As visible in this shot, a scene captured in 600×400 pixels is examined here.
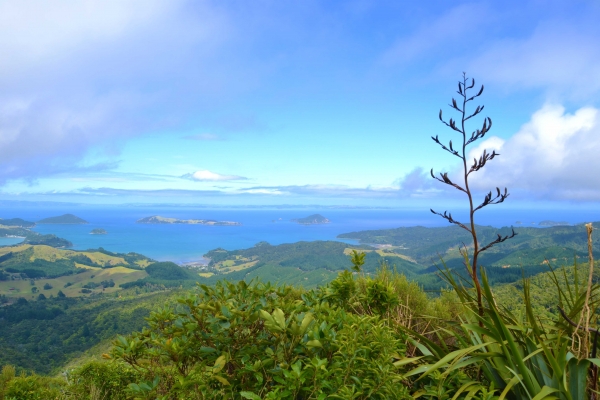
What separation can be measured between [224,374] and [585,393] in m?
1.87

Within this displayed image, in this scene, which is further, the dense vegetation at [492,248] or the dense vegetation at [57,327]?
the dense vegetation at [492,248]

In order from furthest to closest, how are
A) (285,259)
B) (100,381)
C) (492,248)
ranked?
(285,259) → (492,248) → (100,381)

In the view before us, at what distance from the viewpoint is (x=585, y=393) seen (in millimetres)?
1902

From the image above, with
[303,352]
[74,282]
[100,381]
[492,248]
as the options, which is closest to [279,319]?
[303,352]

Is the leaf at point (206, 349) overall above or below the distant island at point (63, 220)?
above

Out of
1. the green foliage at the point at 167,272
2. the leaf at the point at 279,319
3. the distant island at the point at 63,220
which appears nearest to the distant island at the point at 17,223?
the distant island at the point at 63,220

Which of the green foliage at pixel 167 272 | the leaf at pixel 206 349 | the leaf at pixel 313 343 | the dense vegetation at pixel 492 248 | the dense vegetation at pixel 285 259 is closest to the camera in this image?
the leaf at pixel 313 343

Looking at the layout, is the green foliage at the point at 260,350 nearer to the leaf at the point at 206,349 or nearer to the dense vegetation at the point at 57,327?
the leaf at the point at 206,349

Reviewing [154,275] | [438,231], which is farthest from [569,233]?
[154,275]

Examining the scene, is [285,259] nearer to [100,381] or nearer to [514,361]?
[100,381]

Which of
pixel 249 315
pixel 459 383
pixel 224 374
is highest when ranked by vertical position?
pixel 249 315

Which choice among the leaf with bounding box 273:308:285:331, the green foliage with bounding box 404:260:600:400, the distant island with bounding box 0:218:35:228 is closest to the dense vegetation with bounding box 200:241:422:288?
the green foliage with bounding box 404:260:600:400

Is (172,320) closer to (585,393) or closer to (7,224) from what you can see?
(585,393)

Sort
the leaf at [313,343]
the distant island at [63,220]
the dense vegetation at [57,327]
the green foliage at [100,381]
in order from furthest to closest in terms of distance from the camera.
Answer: the distant island at [63,220], the dense vegetation at [57,327], the green foliage at [100,381], the leaf at [313,343]
